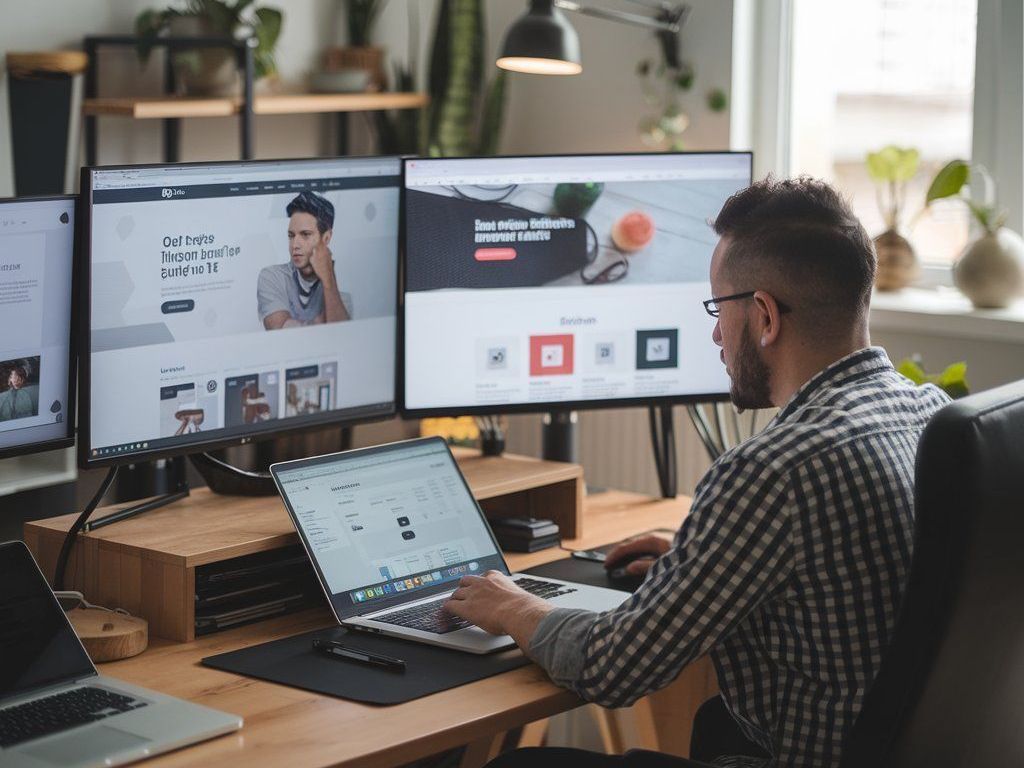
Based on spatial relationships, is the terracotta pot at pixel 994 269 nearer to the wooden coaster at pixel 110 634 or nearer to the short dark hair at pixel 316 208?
the short dark hair at pixel 316 208

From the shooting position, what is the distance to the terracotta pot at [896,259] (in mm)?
3082

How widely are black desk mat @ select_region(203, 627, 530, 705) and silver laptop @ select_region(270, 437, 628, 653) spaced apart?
2cm

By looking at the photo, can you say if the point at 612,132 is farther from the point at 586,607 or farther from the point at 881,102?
the point at 586,607

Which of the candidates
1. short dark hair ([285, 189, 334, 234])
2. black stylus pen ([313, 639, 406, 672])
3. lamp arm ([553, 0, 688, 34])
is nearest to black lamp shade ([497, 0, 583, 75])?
lamp arm ([553, 0, 688, 34])

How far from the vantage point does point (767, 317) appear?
1.60 m

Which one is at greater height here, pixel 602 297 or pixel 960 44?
pixel 960 44

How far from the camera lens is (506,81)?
371 centimetres

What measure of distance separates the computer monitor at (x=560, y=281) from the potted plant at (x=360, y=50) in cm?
166

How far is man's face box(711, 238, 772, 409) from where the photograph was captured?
63.9 inches

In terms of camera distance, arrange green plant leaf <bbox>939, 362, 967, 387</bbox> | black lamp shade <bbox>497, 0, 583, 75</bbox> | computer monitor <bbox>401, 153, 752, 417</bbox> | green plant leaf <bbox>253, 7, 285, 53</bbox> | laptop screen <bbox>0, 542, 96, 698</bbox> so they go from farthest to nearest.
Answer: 1. green plant leaf <bbox>253, 7, 285, 53</bbox>
2. black lamp shade <bbox>497, 0, 583, 75</bbox>
3. green plant leaf <bbox>939, 362, 967, 387</bbox>
4. computer monitor <bbox>401, 153, 752, 417</bbox>
5. laptop screen <bbox>0, 542, 96, 698</bbox>

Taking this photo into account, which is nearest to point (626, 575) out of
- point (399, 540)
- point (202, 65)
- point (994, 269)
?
point (399, 540)

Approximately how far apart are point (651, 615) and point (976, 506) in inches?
14.4

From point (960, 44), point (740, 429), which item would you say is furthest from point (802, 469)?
point (960, 44)

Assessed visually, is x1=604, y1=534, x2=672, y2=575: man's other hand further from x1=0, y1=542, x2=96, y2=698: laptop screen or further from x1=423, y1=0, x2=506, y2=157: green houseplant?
x1=423, y1=0, x2=506, y2=157: green houseplant
